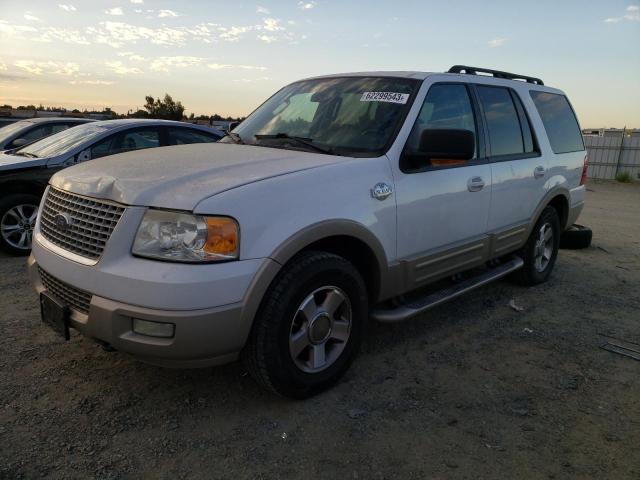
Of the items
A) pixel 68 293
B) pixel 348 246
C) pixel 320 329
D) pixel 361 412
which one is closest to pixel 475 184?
pixel 348 246

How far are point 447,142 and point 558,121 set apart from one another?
8.71 feet

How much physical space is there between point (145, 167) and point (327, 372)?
1581 mm

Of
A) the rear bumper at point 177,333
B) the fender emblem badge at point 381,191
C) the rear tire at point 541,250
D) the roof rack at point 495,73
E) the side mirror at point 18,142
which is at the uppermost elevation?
the roof rack at point 495,73

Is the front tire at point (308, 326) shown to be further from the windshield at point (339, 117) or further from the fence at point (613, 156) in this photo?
the fence at point (613, 156)

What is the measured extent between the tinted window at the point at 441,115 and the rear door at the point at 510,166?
252 millimetres

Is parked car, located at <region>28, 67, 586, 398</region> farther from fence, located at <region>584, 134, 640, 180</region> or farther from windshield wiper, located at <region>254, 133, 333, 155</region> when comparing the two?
fence, located at <region>584, 134, 640, 180</region>

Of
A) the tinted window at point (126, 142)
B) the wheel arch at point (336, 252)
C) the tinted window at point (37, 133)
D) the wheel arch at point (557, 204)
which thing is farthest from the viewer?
the tinted window at point (37, 133)

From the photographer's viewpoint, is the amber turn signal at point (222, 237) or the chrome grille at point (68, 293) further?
A: the chrome grille at point (68, 293)

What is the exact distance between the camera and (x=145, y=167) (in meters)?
2.95

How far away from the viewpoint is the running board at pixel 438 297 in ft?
11.0

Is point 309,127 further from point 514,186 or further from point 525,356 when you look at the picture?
point 525,356

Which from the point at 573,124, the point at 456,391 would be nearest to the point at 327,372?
the point at 456,391

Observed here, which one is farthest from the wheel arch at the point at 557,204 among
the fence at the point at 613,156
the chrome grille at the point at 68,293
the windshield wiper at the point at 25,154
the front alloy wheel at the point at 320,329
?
the fence at the point at 613,156

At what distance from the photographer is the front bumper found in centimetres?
237
